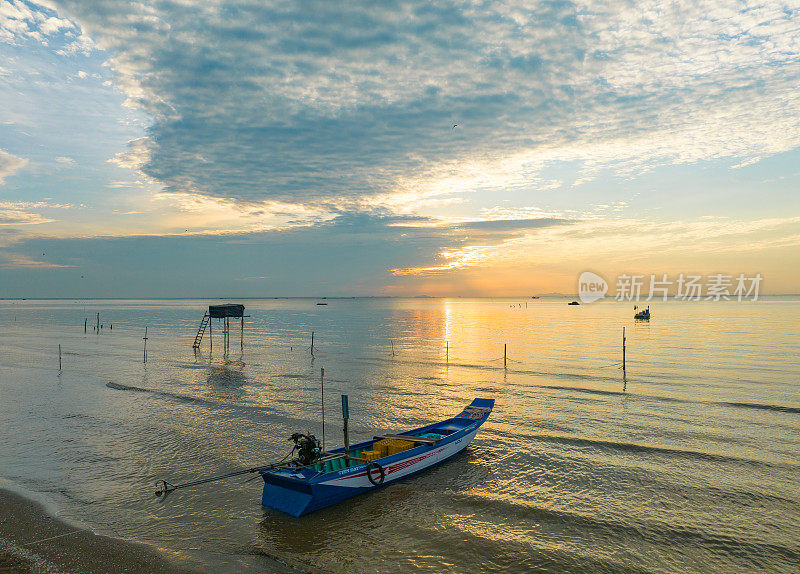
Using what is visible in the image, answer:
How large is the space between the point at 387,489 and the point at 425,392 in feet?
59.0

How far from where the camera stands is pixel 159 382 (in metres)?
38.8

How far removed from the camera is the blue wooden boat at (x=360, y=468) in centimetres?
1541

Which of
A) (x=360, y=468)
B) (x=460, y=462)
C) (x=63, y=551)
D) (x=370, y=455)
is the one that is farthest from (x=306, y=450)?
(x=460, y=462)

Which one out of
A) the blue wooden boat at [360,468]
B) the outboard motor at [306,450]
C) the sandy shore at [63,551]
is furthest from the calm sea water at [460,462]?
the outboard motor at [306,450]

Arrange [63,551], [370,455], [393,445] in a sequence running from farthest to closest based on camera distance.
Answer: [393,445] → [370,455] → [63,551]

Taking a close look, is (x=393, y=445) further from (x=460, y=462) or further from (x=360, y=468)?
(x=460, y=462)

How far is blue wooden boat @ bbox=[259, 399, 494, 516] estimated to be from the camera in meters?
15.4

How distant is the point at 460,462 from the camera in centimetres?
2072

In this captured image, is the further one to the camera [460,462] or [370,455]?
[460,462]

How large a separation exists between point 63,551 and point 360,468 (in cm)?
895

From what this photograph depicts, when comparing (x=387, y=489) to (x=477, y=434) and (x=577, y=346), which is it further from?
(x=577, y=346)

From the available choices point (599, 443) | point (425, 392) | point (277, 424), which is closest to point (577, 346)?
point (425, 392)

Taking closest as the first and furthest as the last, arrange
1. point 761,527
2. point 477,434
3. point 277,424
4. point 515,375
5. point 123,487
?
point 761,527
point 123,487
point 477,434
point 277,424
point 515,375

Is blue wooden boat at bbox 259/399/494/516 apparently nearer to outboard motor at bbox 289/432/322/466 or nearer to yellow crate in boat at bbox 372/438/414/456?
yellow crate in boat at bbox 372/438/414/456
